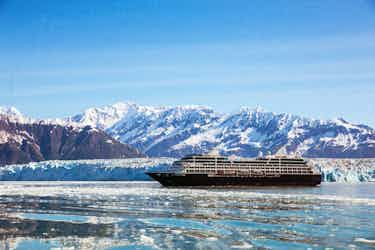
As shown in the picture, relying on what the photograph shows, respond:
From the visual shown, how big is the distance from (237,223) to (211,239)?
4.79 meters

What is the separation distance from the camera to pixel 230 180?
83.1 meters

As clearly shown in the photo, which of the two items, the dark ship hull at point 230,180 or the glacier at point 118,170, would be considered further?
the glacier at point 118,170

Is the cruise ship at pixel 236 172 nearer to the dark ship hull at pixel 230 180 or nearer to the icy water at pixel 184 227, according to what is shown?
the dark ship hull at pixel 230 180

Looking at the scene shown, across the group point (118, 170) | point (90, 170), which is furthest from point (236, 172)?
point (90, 170)

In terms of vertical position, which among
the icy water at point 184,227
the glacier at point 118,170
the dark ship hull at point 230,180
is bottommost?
the icy water at point 184,227

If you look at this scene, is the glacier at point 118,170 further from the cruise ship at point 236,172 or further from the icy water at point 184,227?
the icy water at point 184,227

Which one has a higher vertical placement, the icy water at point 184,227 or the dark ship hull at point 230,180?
the dark ship hull at point 230,180

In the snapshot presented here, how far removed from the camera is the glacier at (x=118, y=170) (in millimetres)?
112812

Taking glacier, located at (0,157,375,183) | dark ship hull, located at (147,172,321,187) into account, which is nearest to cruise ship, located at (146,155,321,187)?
dark ship hull, located at (147,172,321,187)

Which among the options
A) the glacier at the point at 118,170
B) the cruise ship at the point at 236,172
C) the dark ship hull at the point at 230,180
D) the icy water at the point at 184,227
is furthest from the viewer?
the glacier at the point at 118,170

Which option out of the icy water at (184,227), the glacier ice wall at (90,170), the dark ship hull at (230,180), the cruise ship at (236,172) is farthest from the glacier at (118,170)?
the icy water at (184,227)

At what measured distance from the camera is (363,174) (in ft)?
365

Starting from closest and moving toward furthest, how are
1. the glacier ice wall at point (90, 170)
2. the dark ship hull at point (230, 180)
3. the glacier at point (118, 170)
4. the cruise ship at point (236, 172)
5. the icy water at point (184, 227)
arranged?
the icy water at point (184, 227) < the dark ship hull at point (230, 180) < the cruise ship at point (236, 172) < the glacier at point (118, 170) < the glacier ice wall at point (90, 170)

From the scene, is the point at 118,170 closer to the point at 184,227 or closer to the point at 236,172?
the point at 236,172
